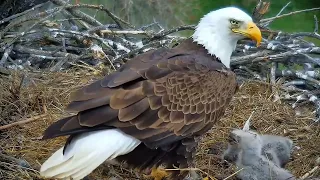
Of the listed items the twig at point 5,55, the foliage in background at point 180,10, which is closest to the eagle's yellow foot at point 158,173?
the twig at point 5,55

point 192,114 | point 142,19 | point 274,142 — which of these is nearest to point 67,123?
point 192,114

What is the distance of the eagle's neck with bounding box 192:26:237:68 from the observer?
13.3 feet

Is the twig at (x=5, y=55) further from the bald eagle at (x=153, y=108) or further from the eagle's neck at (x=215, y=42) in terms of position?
the eagle's neck at (x=215, y=42)

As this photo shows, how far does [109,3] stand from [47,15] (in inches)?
188

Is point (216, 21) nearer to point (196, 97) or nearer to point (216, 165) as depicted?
point (196, 97)

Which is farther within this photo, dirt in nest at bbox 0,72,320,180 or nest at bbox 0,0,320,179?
nest at bbox 0,0,320,179

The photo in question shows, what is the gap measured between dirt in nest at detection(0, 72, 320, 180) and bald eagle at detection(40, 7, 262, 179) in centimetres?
44

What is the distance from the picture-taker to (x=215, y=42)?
4070 mm

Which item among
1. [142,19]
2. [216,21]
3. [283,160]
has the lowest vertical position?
[142,19]

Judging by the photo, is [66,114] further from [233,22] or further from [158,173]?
[233,22]

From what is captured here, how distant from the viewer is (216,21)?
161 inches

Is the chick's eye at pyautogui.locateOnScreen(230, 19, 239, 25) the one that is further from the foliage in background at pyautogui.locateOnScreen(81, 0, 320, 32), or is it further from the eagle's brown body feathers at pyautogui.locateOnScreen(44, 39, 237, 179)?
the foliage in background at pyautogui.locateOnScreen(81, 0, 320, 32)

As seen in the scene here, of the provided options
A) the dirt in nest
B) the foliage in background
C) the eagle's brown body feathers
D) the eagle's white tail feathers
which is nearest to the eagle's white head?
the eagle's brown body feathers

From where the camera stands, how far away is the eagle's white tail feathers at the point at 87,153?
131 inches
